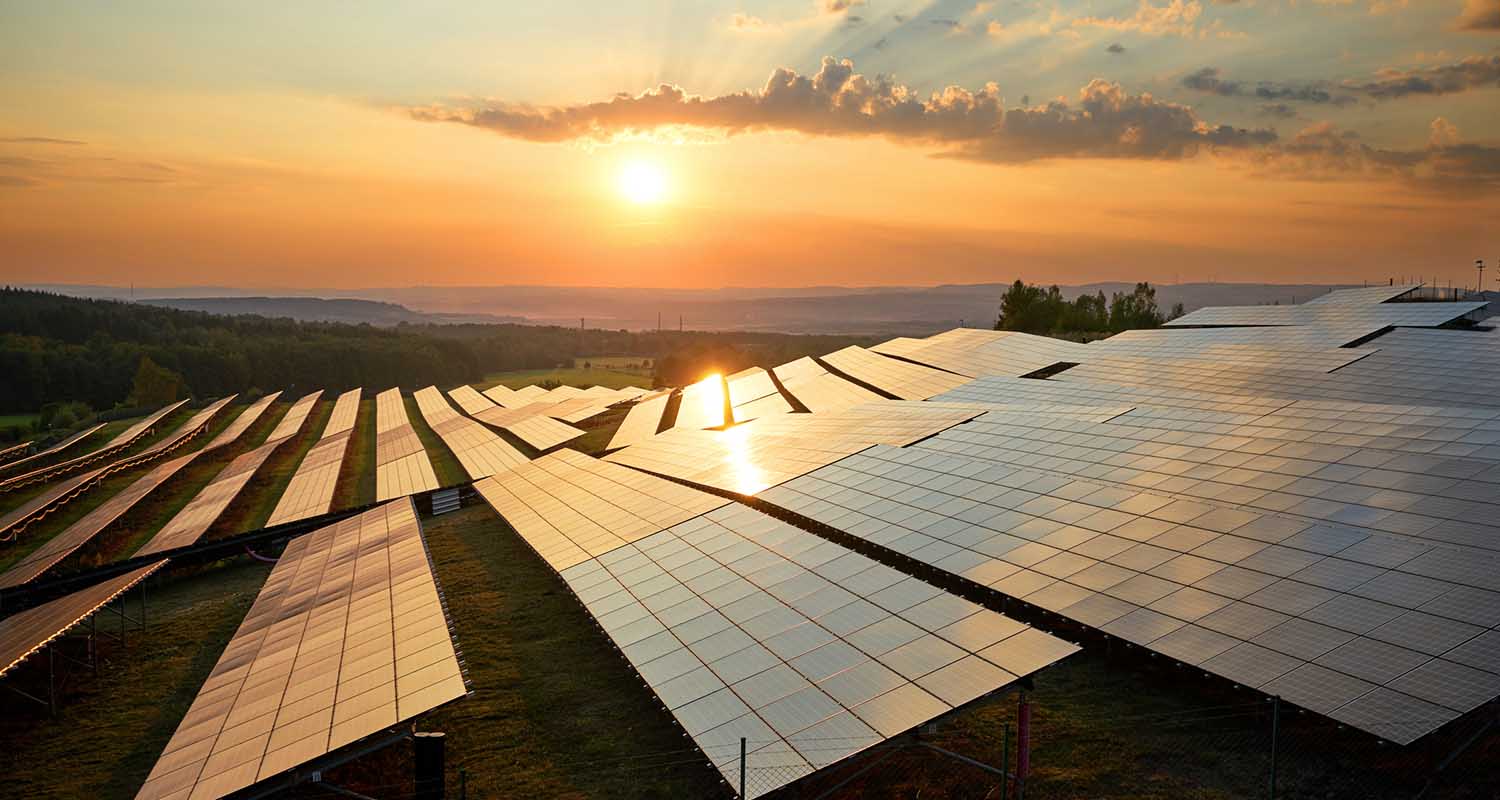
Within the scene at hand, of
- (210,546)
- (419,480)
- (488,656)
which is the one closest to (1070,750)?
(488,656)

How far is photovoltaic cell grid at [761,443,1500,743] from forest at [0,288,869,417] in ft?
360

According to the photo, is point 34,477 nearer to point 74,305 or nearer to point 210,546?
point 210,546

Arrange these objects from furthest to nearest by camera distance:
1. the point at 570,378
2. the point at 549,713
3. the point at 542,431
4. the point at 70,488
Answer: the point at 570,378
the point at 542,431
the point at 70,488
the point at 549,713

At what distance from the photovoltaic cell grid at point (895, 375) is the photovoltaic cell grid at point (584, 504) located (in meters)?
28.1

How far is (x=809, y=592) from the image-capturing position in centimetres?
1977

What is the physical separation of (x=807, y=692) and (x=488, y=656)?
1142cm

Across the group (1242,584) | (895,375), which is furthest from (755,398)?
(1242,584)

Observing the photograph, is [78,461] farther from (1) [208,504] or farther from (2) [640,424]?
(2) [640,424]

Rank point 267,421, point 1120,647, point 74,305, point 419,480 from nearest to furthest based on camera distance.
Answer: point 1120,647, point 419,480, point 267,421, point 74,305

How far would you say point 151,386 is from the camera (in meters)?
117

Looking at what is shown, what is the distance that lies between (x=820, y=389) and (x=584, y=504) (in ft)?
121

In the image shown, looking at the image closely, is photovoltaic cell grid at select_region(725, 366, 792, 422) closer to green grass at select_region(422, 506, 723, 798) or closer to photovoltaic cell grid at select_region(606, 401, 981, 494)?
photovoltaic cell grid at select_region(606, 401, 981, 494)

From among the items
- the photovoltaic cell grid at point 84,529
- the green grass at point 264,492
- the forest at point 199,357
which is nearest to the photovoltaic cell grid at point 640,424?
the green grass at point 264,492

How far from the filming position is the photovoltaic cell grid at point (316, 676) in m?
14.7
